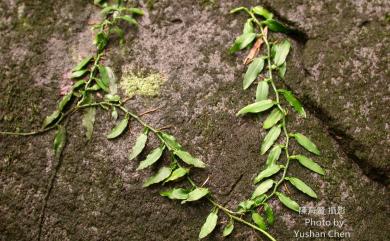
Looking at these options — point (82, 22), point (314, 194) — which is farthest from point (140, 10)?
point (314, 194)

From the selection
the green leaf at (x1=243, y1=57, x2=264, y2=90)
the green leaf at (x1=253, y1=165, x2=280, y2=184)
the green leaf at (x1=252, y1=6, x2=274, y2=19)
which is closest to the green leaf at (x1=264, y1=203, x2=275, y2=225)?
the green leaf at (x1=253, y1=165, x2=280, y2=184)

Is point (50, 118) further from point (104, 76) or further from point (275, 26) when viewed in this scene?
point (275, 26)

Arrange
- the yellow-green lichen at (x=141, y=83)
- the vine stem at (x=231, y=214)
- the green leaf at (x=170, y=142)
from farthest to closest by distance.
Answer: the yellow-green lichen at (x=141, y=83), the green leaf at (x=170, y=142), the vine stem at (x=231, y=214)

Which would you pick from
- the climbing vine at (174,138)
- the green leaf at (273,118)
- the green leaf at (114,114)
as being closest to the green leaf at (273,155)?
the climbing vine at (174,138)

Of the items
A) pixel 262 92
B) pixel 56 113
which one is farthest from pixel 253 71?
pixel 56 113

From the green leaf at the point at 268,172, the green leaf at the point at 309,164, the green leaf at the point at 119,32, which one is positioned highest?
the green leaf at the point at 119,32

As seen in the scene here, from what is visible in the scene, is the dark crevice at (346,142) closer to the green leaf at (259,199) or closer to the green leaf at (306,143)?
the green leaf at (306,143)

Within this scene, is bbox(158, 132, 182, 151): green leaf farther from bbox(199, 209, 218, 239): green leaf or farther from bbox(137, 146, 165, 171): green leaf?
bbox(199, 209, 218, 239): green leaf

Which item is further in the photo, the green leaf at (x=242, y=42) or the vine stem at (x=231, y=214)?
the green leaf at (x=242, y=42)
